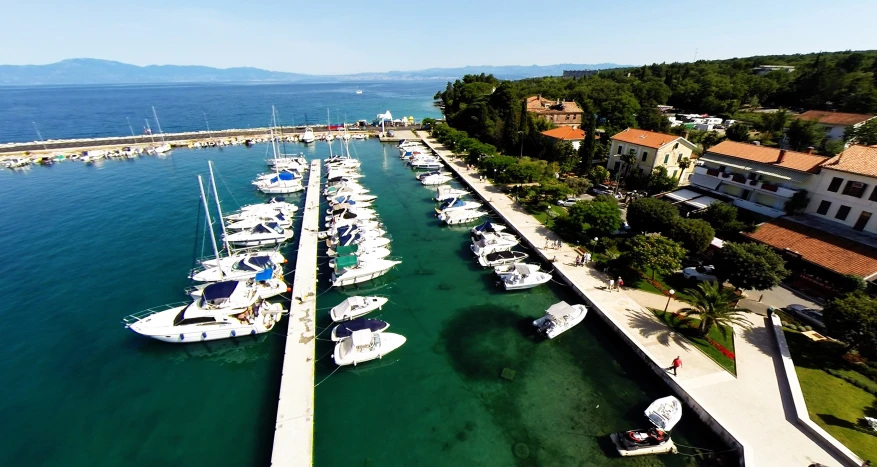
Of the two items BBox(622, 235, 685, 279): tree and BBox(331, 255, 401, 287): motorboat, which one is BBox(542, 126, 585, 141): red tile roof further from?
BBox(331, 255, 401, 287): motorboat

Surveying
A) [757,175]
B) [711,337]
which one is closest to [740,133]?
[757,175]

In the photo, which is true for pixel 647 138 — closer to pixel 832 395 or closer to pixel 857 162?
pixel 857 162

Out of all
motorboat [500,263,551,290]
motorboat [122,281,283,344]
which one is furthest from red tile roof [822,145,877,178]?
motorboat [122,281,283,344]

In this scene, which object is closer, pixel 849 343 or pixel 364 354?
pixel 849 343

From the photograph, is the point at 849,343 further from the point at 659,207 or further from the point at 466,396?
the point at 466,396

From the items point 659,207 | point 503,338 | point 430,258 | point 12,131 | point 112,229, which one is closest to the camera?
point 503,338

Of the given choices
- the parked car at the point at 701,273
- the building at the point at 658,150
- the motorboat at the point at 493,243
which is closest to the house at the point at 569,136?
the building at the point at 658,150

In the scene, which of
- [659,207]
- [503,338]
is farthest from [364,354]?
[659,207]

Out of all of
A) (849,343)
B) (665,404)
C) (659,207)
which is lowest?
(665,404)

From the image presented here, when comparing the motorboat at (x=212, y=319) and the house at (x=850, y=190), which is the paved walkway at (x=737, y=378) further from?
the motorboat at (x=212, y=319)
